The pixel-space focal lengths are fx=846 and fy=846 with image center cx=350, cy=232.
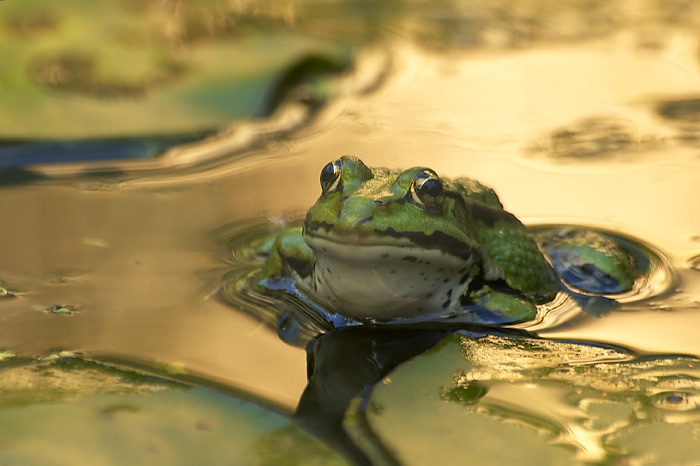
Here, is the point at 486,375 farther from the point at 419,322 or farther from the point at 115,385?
the point at 115,385

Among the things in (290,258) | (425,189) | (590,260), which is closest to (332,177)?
(425,189)

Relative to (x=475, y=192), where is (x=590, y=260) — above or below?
below

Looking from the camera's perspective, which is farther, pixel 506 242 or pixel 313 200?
pixel 313 200

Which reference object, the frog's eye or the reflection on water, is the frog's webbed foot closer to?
the reflection on water

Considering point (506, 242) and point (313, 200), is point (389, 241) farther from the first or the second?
point (313, 200)

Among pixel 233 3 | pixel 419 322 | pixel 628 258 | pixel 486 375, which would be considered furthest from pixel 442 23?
pixel 486 375

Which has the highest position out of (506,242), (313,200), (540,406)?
(506,242)

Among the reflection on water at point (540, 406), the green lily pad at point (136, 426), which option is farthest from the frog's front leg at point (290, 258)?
the green lily pad at point (136, 426)

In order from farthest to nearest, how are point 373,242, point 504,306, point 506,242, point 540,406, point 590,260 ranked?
point 590,260
point 506,242
point 504,306
point 373,242
point 540,406
